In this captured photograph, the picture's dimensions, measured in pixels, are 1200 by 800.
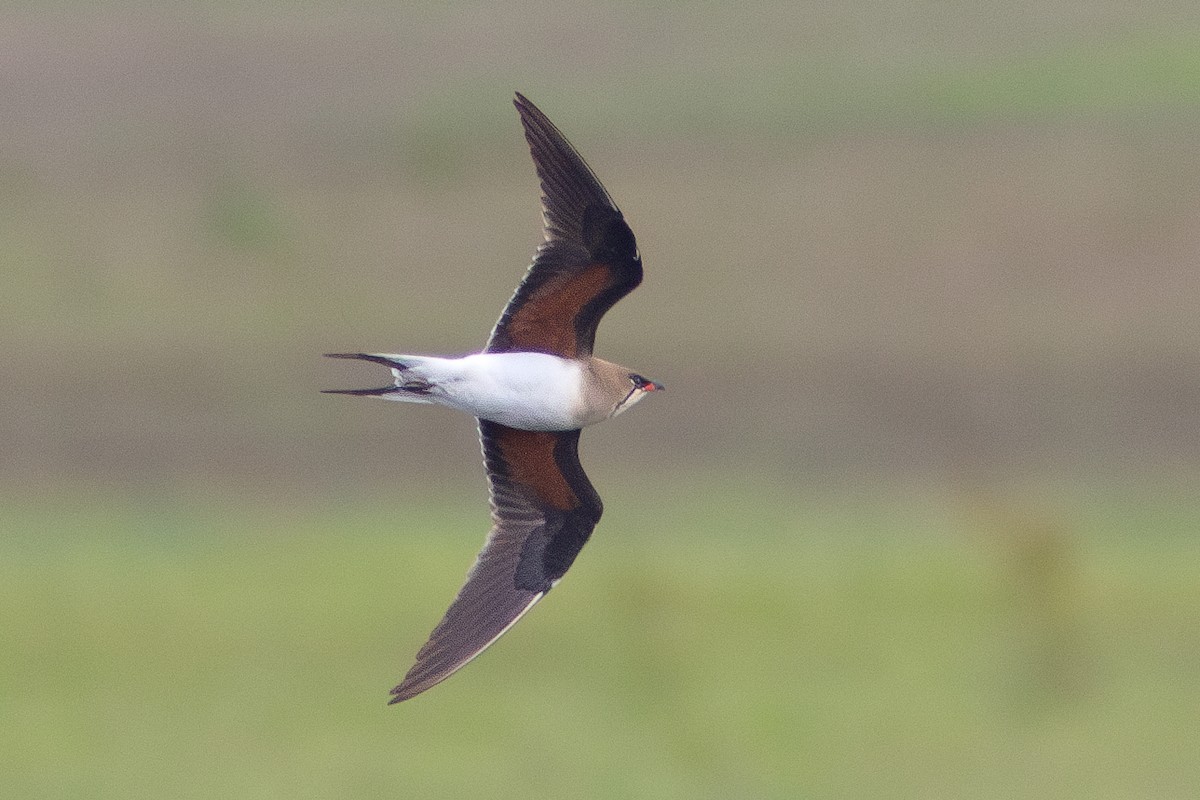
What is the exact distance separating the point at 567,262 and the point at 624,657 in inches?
281

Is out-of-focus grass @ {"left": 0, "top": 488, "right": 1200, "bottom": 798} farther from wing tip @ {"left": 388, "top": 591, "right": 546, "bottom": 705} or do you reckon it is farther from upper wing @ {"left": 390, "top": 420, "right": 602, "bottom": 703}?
wing tip @ {"left": 388, "top": 591, "right": 546, "bottom": 705}

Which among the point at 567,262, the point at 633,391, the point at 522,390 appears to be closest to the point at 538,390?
the point at 522,390

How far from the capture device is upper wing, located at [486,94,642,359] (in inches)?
334

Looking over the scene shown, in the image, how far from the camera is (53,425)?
2014 centimetres

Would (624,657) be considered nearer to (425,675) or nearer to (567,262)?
(425,675)

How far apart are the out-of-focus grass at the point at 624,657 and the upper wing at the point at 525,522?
4491 millimetres

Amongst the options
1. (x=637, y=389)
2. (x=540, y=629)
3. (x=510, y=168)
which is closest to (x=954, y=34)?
(x=510, y=168)

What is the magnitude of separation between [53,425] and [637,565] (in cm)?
529

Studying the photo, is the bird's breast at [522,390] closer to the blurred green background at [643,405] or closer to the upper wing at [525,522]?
the upper wing at [525,522]

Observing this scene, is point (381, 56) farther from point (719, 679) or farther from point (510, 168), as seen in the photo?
point (719, 679)

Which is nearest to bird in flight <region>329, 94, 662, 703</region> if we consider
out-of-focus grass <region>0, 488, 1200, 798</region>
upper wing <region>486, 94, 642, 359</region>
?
upper wing <region>486, 94, 642, 359</region>

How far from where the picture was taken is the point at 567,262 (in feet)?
28.1

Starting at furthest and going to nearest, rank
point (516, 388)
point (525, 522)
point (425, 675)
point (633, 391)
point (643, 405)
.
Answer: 1. point (643, 405)
2. point (525, 522)
3. point (633, 391)
4. point (425, 675)
5. point (516, 388)

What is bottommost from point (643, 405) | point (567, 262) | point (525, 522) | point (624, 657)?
point (643, 405)
